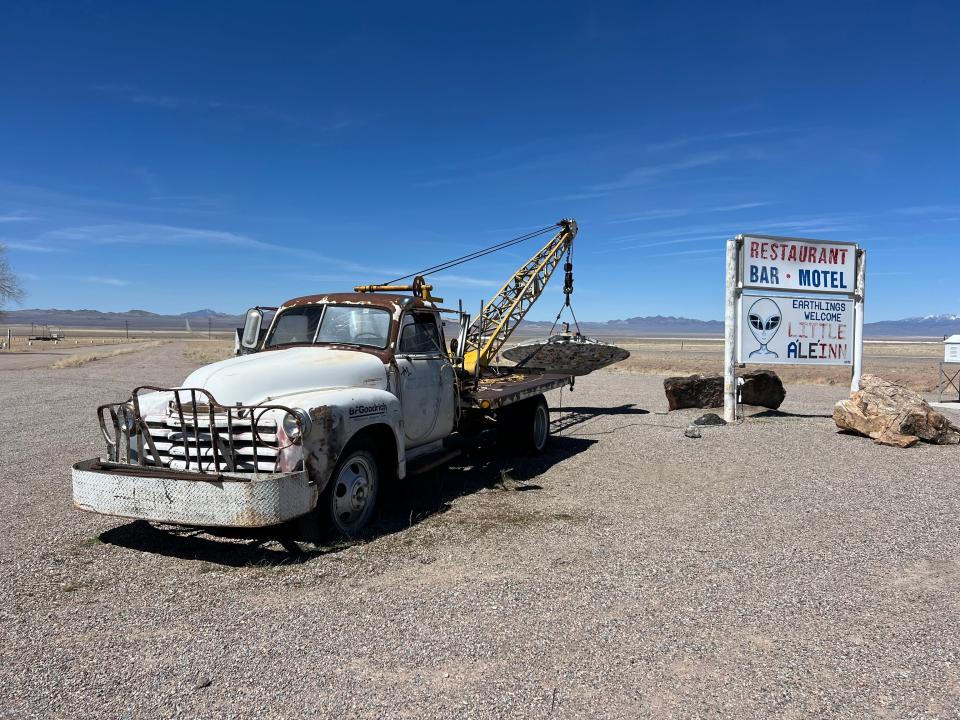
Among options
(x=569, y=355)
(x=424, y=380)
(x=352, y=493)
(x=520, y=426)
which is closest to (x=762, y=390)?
(x=569, y=355)

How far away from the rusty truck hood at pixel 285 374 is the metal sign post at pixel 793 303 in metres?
8.57

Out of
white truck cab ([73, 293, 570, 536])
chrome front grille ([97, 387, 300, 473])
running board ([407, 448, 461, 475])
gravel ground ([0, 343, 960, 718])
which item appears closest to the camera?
gravel ground ([0, 343, 960, 718])

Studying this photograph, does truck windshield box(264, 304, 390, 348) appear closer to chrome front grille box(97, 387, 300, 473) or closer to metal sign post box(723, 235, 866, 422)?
chrome front grille box(97, 387, 300, 473)

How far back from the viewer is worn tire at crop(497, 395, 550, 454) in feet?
30.8

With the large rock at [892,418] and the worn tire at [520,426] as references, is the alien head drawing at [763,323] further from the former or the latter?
the worn tire at [520,426]

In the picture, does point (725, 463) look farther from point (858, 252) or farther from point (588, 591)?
point (858, 252)

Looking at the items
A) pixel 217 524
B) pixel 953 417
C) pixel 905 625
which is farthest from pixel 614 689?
pixel 953 417

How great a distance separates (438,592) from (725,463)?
217 inches

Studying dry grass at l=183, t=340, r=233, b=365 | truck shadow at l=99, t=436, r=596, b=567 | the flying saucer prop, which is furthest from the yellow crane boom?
dry grass at l=183, t=340, r=233, b=365

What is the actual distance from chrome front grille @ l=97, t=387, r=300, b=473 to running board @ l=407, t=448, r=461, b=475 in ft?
5.44

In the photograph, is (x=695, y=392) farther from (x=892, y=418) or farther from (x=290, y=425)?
(x=290, y=425)

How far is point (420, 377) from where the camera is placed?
22.4 feet

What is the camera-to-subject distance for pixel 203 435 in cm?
511

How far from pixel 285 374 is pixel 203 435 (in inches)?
31.6
